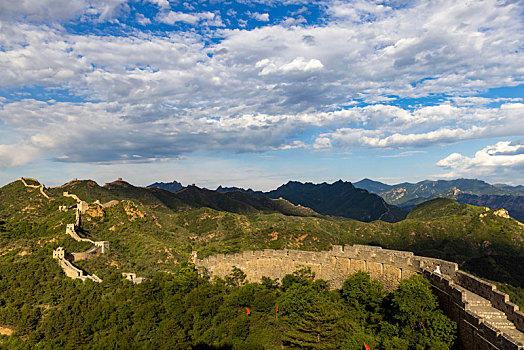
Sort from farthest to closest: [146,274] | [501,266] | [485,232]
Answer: [485,232] < [501,266] < [146,274]

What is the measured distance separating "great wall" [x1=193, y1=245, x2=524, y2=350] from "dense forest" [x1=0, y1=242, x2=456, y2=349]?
25.6 inches

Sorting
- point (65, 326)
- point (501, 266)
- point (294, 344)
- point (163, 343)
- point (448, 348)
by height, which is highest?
point (448, 348)

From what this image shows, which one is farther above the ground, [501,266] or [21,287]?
[21,287]

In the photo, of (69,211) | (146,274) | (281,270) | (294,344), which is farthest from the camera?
(69,211)

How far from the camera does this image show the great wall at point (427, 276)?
14266 mm

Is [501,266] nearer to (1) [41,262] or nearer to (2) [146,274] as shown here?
(2) [146,274]

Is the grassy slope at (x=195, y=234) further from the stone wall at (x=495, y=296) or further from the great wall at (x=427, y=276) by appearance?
the stone wall at (x=495, y=296)

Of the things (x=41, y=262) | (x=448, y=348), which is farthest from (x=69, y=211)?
(x=448, y=348)

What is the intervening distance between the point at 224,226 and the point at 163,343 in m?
93.2

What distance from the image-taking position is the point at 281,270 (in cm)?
2991

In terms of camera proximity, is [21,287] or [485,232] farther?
[485,232]

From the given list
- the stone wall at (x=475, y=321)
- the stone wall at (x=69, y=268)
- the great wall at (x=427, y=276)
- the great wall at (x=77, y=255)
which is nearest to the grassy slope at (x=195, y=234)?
the great wall at (x=77, y=255)

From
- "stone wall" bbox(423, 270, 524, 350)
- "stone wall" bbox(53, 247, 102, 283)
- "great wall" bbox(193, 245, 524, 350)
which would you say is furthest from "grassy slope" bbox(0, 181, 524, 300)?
"stone wall" bbox(423, 270, 524, 350)

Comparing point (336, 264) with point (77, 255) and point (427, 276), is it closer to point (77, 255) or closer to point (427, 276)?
point (427, 276)
